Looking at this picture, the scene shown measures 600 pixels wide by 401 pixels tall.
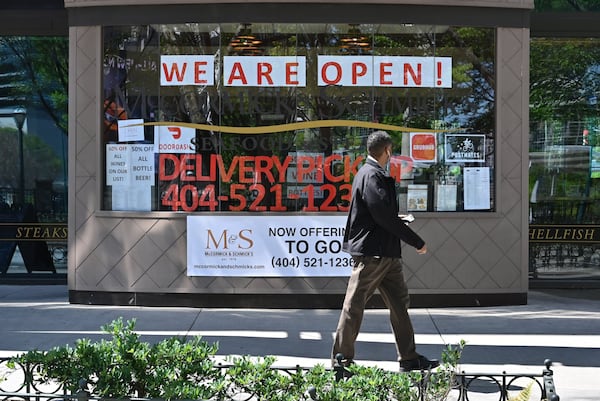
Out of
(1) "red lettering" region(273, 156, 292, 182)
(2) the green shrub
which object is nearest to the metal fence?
(2) the green shrub

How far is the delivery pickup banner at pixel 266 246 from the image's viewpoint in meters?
10.9

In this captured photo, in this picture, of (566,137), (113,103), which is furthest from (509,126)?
(113,103)

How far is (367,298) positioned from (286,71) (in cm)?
444

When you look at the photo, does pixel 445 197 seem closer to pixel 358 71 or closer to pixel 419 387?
pixel 358 71

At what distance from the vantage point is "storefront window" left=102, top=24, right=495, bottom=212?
11.0m

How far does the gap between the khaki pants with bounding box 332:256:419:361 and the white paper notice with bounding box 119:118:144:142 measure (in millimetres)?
4579

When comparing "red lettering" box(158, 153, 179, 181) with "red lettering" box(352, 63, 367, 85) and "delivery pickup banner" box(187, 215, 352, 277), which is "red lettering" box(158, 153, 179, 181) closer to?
"delivery pickup banner" box(187, 215, 352, 277)

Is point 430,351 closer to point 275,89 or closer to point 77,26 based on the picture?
point 275,89

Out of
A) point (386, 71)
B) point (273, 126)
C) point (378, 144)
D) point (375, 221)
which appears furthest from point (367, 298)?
point (386, 71)

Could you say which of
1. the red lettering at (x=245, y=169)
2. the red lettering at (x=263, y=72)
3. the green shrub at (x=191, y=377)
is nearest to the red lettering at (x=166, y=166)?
the red lettering at (x=245, y=169)

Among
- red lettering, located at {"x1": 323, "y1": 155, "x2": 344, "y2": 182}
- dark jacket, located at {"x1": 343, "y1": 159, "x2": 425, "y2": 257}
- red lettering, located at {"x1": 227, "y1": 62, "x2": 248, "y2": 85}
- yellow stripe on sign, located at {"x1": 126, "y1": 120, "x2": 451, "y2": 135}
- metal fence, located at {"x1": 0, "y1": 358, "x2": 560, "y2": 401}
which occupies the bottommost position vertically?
metal fence, located at {"x1": 0, "y1": 358, "x2": 560, "y2": 401}

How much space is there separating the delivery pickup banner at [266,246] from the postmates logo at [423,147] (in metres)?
1.20

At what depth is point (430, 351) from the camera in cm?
858

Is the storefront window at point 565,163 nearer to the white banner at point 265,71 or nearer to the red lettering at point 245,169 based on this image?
the white banner at point 265,71
